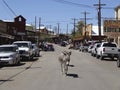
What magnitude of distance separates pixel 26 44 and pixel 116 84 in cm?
2394

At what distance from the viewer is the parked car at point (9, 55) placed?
3180 cm

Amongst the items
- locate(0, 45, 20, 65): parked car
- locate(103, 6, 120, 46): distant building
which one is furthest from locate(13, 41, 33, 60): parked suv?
locate(103, 6, 120, 46): distant building

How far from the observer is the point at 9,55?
3186 centimetres

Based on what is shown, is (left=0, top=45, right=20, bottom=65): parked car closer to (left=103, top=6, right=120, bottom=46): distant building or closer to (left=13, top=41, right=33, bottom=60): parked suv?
(left=13, top=41, right=33, bottom=60): parked suv

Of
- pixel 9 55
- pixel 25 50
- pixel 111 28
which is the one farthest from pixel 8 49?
pixel 111 28

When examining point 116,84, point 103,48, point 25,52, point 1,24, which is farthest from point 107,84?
point 1,24

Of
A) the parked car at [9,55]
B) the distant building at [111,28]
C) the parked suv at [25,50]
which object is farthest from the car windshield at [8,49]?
the distant building at [111,28]

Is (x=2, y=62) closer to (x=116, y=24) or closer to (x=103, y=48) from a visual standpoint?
(x=103, y=48)

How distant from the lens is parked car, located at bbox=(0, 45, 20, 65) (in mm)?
31797

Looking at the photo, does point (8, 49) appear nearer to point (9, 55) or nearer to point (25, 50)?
point (9, 55)

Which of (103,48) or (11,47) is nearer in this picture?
(11,47)

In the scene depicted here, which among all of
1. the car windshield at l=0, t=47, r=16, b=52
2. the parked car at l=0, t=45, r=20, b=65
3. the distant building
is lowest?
the parked car at l=0, t=45, r=20, b=65

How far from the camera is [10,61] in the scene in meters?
31.8

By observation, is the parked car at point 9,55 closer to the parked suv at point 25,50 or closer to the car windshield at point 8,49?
the car windshield at point 8,49
